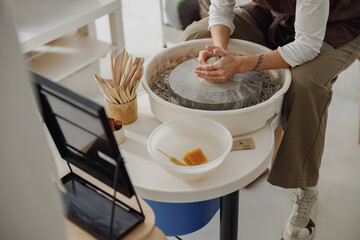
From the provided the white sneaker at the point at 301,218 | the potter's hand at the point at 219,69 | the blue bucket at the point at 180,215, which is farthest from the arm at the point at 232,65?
the white sneaker at the point at 301,218

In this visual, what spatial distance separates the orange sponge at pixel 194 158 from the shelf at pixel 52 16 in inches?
50.8

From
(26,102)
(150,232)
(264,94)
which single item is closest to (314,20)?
(264,94)

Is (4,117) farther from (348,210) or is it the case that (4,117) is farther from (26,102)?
(348,210)

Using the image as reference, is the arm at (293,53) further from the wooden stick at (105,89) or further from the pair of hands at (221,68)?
the wooden stick at (105,89)

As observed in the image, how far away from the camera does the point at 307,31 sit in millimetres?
1441

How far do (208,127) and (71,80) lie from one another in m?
1.51

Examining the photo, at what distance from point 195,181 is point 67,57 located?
5.38 ft

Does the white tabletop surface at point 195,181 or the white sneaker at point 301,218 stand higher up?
the white tabletop surface at point 195,181

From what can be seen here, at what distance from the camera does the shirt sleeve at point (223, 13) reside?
5.59 ft

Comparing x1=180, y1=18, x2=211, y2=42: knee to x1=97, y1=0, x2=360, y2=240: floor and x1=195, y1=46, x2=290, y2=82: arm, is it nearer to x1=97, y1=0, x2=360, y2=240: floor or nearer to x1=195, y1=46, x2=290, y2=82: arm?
x1=195, y1=46, x2=290, y2=82: arm

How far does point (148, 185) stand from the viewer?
1172 millimetres

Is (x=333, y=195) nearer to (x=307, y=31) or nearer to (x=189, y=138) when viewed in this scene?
(x=307, y=31)

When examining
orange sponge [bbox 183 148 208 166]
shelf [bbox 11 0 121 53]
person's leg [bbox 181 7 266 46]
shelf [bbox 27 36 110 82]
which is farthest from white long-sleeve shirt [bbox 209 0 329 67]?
shelf [bbox 27 36 110 82]

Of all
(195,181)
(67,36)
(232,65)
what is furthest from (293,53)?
(67,36)
